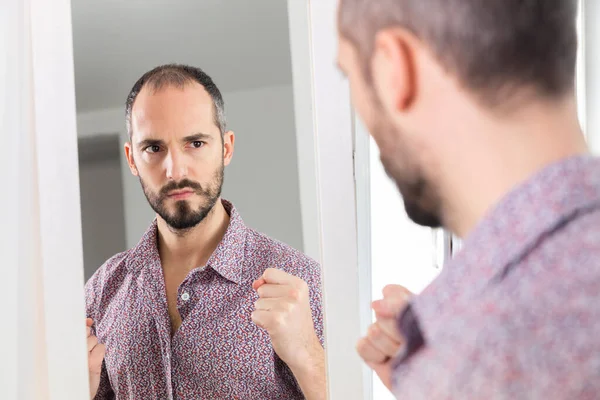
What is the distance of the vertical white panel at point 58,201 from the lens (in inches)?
33.0

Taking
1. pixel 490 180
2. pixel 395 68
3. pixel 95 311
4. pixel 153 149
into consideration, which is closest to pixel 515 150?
pixel 490 180

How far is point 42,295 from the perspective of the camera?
0.85 m

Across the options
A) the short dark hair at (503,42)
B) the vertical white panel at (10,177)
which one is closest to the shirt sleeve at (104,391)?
the vertical white panel at (10,177)

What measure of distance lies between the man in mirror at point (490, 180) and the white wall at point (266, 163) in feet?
0.51

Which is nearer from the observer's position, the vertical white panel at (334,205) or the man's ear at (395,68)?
the man's ear at (395,68)

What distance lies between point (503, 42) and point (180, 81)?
0.42 meters

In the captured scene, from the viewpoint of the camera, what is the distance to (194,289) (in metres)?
0.82

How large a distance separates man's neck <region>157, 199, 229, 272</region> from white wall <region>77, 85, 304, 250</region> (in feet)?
0.14

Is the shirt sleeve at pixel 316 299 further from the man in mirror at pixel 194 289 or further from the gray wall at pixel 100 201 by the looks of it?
the gray wall at pixel 100 201

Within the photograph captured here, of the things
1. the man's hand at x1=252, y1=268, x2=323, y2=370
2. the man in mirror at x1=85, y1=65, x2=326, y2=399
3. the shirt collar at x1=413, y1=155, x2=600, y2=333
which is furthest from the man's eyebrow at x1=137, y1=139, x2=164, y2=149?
the shirt collar at x1=413, y1=155, x2=600, y2=333

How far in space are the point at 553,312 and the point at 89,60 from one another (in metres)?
0.65

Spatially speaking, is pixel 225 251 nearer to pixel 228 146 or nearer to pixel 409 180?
pixel 228 146

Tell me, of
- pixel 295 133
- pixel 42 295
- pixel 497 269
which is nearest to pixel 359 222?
pixel 295 133

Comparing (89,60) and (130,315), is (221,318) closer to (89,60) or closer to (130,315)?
(130,315)
